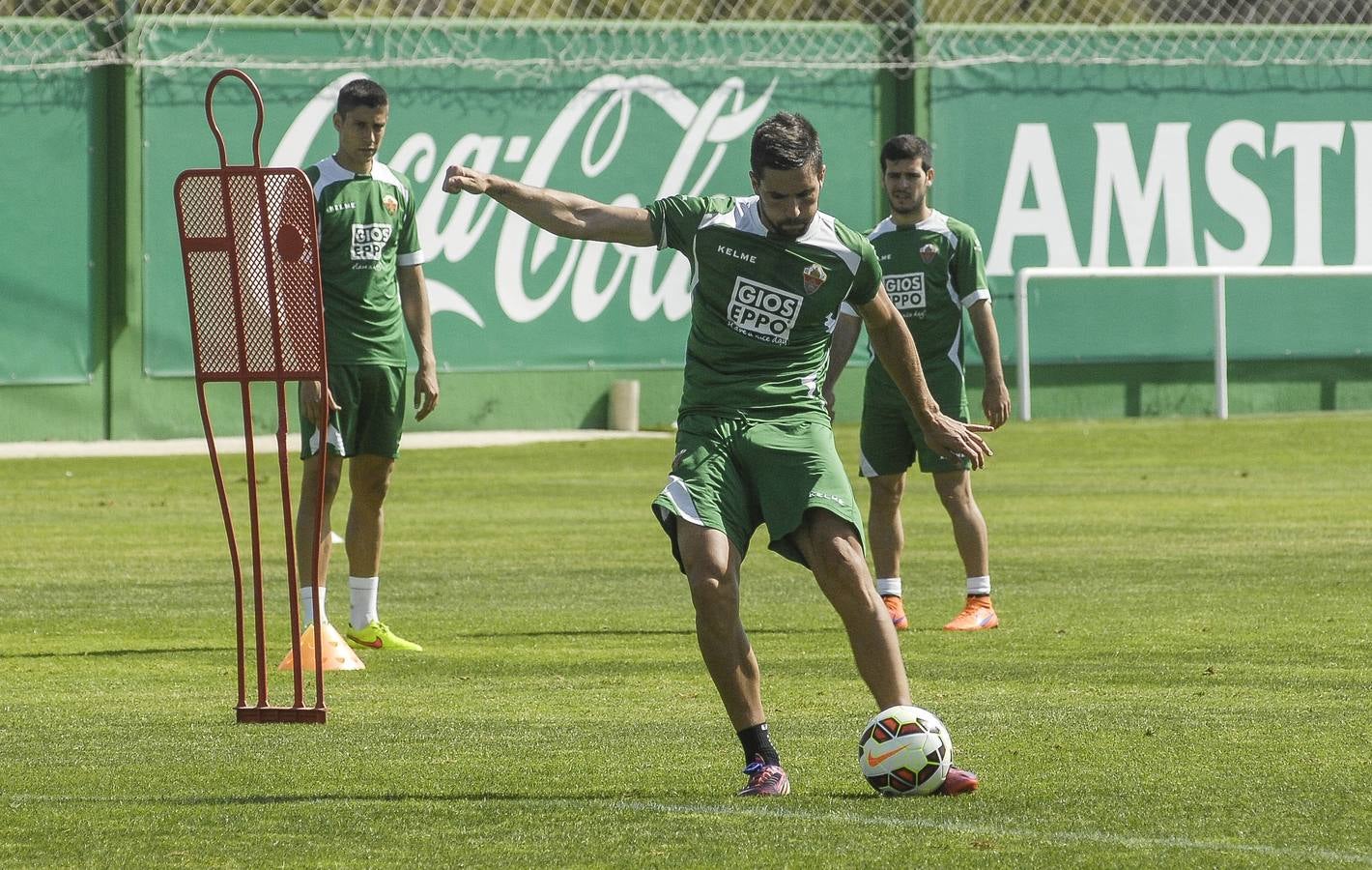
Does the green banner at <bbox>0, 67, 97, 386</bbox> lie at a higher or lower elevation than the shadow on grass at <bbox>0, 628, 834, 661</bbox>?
higher

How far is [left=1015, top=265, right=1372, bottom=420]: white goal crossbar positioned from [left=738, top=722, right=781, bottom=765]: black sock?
62.9 ft

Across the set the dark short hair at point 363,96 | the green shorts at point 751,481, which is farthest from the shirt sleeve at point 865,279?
the dark short hair at point 363,96

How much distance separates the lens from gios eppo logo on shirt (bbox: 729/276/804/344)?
7102mm

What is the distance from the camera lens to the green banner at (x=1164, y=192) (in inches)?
1036

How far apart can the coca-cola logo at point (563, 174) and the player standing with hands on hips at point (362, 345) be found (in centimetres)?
1359

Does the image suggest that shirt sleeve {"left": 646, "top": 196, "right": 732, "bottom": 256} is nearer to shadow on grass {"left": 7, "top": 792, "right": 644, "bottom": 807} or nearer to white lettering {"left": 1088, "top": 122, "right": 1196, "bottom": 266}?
shadow on grass {"left": 7, "top": 792, "right": 644, "bottom": 807}

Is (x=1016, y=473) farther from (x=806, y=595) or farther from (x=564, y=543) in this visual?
(x=806, y=595)

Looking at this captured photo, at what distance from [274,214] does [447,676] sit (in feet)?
7.97

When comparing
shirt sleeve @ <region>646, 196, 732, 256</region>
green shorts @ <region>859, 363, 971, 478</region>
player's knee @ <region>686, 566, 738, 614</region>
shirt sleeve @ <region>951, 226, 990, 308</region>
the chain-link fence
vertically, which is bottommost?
player's knee @ <region>686, 566, 738, 614</region>

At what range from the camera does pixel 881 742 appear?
267 inches

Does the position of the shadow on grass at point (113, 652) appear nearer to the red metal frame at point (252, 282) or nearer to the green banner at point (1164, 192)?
the red metal frame at point (252, 282)

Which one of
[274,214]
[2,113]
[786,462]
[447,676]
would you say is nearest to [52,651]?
[447,676]

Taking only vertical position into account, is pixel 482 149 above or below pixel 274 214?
above

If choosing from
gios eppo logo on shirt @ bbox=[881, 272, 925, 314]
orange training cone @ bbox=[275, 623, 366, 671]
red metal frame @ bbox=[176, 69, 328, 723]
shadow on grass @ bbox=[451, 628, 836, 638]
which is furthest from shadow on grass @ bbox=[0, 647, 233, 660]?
gios eppo logo on shirt @ bbox=[881, 272, 925, 314]
